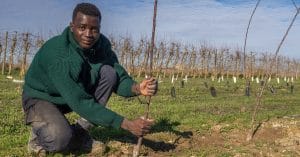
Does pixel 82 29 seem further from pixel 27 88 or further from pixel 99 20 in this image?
pixel 27 88

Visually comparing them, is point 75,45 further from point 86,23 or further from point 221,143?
point 221,143

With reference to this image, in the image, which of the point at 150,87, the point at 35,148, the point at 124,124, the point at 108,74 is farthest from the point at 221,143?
the point at 124,124

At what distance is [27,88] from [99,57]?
33.0 inches

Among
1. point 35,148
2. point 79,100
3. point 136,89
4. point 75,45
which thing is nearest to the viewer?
point 79,100

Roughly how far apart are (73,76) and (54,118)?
30.3 inches

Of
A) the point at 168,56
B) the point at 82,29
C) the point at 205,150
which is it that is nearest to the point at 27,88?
the point at 82,29

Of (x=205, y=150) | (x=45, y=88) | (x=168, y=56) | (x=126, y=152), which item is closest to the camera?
(x=45, y=88)

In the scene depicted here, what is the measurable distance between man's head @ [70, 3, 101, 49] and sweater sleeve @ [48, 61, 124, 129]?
29cm

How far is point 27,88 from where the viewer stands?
15.9ft

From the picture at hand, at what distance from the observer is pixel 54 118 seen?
15.1 feet

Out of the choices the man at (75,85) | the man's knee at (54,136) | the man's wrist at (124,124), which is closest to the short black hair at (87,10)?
the man at (75,85)

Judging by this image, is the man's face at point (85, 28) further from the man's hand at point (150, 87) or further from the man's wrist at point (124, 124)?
the man's wrist at point (124, 124)

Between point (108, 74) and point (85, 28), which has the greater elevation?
point (85, 28)

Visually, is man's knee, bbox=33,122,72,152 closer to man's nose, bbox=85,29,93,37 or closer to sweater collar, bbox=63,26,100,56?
sweater collar, bbox=63,26,100,56
